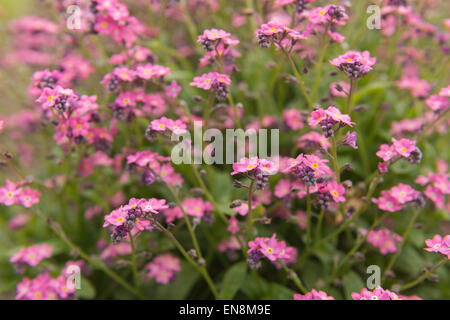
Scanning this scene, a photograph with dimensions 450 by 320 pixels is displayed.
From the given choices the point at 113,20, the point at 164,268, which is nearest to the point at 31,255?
the point at 164,268

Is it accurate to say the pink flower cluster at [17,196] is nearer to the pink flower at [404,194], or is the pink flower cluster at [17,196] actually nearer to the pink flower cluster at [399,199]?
the pink flower cluster at [399,199]

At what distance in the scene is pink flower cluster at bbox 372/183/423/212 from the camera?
2770 mm

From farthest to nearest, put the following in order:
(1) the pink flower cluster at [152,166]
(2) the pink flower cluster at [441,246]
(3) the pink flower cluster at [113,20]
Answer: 1. (3) the pink flower cluster at [113,20]
2. (1) the pink flower cluster at [152,166]
3. (2) the pink flower cluster at [441,246]

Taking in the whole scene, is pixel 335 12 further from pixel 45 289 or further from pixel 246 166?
pixel 45 289

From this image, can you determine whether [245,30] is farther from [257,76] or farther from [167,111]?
[167,111]

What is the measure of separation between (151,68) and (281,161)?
138 cm

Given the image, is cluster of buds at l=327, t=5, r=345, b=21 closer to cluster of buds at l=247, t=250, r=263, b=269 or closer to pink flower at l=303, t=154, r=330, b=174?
pink flower at l=303, t=154, r=330, b=174

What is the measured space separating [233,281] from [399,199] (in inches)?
52.8

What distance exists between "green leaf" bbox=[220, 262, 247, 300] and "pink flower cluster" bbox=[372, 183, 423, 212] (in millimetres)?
1116

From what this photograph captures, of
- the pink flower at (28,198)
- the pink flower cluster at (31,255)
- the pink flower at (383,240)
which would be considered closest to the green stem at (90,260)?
the pink flower at (28,198)

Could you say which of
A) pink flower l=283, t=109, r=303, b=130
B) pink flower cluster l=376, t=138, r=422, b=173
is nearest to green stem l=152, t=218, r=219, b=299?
pink flower cluster l=376, t=138, r=422, b=173

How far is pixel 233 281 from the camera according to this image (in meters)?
2.95

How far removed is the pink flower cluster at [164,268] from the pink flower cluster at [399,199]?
1.65 meters

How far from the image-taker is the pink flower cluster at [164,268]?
10.2 ft
